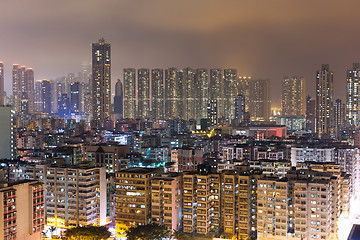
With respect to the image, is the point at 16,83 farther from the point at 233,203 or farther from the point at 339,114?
the point at 233,203

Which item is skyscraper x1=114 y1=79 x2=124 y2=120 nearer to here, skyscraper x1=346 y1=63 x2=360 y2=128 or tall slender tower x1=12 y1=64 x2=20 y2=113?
tall slender tower x1=12 y1=64 x2=20 y2=113

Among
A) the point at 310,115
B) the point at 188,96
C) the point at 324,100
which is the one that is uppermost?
the point at 188,96

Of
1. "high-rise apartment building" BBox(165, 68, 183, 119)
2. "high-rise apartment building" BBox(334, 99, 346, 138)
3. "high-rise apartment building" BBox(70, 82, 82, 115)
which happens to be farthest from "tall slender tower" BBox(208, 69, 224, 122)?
"high-rise apartment building" BBox(70, 82, 82, 115)

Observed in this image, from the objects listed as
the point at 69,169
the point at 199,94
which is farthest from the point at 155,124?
the point at 69,169

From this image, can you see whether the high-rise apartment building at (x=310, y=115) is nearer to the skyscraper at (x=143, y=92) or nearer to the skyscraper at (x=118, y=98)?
the skyscraper at (x=143, y=92)

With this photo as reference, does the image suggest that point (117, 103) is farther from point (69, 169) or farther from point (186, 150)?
point (69, 169)

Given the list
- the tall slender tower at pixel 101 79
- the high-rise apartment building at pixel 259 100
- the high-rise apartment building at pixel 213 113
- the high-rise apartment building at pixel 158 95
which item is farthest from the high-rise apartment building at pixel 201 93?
the tall slender tower at pixel 101 79

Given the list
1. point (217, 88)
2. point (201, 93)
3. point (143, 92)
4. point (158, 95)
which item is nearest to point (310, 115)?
point (217, 88)
